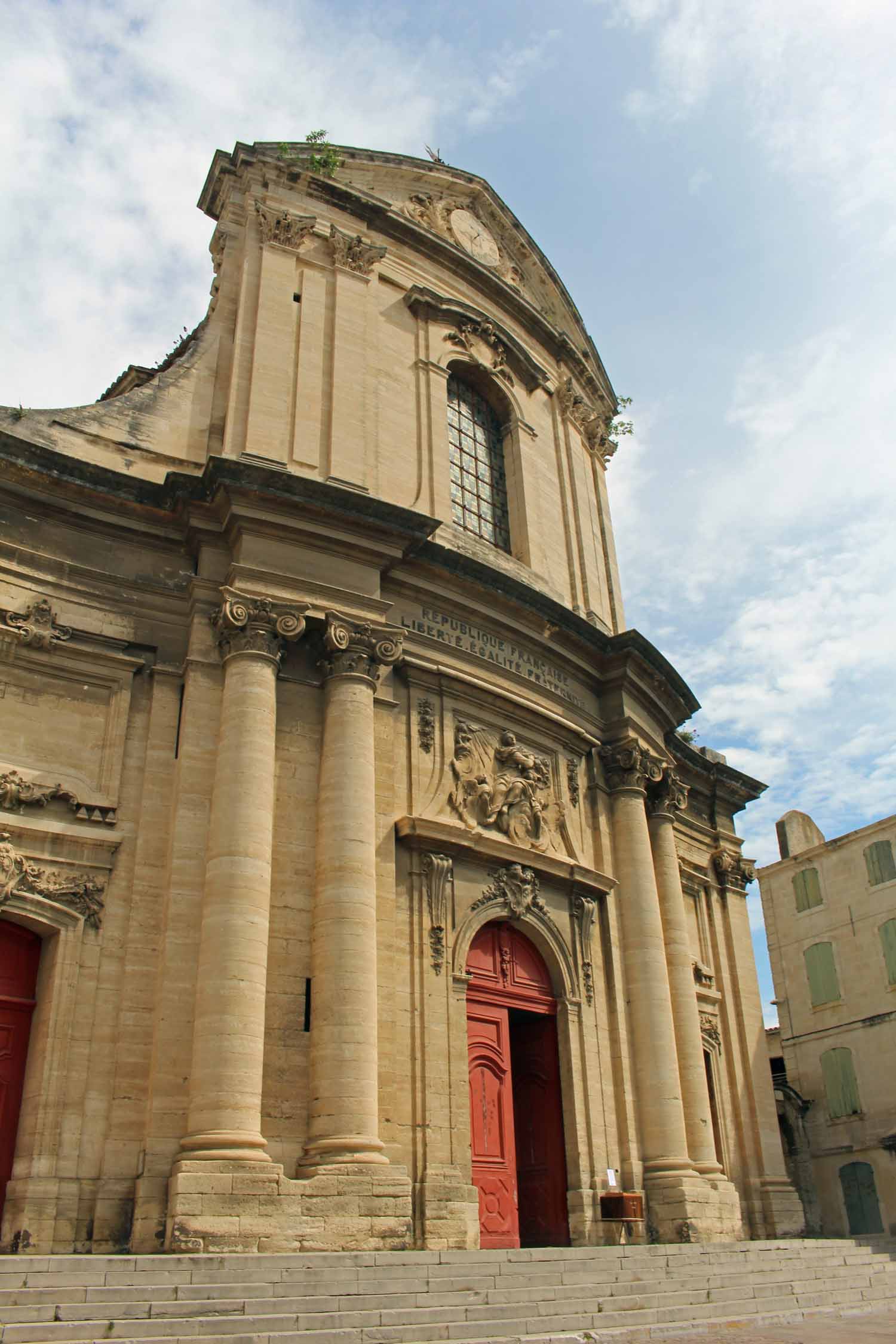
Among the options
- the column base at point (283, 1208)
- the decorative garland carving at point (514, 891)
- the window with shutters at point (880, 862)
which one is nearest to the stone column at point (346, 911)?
the column base at point (283, 1208)

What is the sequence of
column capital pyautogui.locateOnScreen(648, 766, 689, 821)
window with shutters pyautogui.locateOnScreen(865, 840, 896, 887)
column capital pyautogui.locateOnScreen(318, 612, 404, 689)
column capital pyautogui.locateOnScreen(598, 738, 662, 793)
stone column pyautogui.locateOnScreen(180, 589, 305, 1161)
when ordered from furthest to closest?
1. window with shutters pyautogui.locateOnScreen(865, 840, 896, 887)
2. column capital pyautogui.locateOnScreen(648, 766, 689, 821)
3. column capital pyautogui.locateOnScreen(598, 738, 662, 793)
4. column capital pyautogui.locateOnScreen(318, 612, 404, 689)
5. stone column pyautogui.locateOnScreen(180, 589, 305, 1161)

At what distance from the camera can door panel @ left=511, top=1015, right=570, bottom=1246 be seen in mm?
14672

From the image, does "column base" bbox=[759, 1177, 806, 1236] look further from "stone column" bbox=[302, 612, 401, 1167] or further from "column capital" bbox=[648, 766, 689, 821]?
"stone column" bbox=[302, 612, 401, 1167]

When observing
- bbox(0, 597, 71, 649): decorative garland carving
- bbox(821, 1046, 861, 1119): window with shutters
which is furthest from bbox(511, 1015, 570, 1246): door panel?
bbox(821, 1046, 861, 1119): window with shutters

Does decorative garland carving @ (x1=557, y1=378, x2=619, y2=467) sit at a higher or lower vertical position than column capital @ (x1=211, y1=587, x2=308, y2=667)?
higher

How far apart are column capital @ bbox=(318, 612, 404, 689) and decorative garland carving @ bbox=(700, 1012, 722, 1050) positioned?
10284 mm

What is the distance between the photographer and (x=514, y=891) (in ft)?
49.2

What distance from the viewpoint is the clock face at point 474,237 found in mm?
20797

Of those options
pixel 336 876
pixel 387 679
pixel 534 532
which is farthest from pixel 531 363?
pixel 336 876

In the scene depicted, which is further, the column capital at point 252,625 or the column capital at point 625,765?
the column capital at point 625,765

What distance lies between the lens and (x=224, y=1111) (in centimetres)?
1073

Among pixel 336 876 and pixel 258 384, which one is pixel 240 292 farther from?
pixel 336 876

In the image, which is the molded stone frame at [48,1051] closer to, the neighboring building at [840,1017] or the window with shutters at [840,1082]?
the neighboring building at [840,1017]

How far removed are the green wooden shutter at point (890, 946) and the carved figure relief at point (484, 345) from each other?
19066mm
